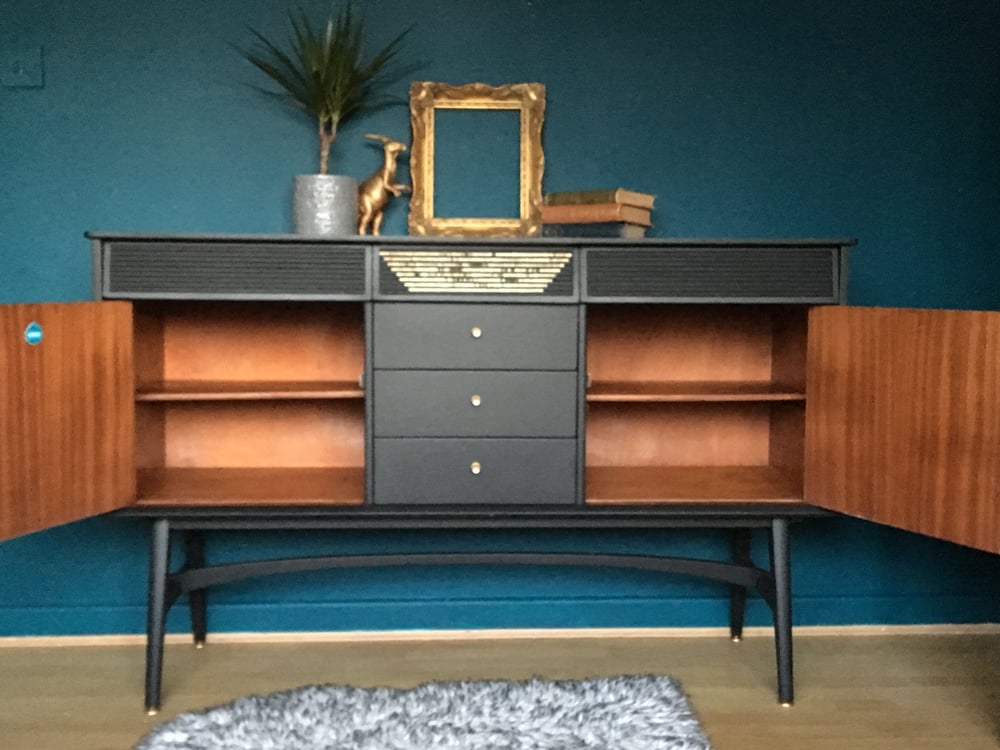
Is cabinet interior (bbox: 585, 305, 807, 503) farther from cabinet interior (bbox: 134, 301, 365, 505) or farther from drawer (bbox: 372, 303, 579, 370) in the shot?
cabinet interior (bbox: 134, 301, 365, 505)

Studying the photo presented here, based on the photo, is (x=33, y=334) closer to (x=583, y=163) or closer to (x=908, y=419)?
(x=583, y=163)

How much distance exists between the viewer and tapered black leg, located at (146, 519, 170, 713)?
2377 millimetres

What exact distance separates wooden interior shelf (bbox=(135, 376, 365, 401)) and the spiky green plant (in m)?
0.60

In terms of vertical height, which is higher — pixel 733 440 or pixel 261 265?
pixel 261 265

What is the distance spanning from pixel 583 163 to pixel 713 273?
67 centimetres

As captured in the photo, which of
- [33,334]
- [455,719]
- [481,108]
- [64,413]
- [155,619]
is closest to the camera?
[33,334]

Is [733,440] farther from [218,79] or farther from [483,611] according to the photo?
[218,79]

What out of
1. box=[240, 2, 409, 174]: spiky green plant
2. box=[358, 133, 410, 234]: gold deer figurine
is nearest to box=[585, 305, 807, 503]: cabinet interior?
box=[358, 133, 410, 234]: gold deer figurine

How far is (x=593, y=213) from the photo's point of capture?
2508mm

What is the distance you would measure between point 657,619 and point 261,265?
161cm

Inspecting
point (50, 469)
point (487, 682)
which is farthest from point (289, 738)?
point (50, 469)

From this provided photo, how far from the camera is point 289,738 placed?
2.16m

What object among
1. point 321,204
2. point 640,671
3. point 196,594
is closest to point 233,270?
point 321,204

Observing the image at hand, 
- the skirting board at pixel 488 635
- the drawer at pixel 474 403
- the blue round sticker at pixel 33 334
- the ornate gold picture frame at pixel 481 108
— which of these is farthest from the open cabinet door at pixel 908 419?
the blue round sticker at pixel 33 334
